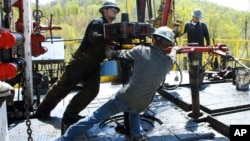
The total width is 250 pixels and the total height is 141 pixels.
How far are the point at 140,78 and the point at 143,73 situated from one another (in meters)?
0.06

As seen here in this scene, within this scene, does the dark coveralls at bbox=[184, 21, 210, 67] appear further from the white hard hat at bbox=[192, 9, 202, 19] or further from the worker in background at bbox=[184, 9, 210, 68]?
the white hard hat at bbox=[192, 9, 202, 19]

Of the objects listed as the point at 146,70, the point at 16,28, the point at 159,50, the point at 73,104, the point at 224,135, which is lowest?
the point at 224,135

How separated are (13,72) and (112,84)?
3828 mm

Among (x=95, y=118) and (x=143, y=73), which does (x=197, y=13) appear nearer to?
(x=143, y=73)

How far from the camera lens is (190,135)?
12.7ft

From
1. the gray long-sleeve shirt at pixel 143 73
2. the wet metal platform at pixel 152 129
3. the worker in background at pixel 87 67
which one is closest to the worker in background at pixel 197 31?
the wet metal platform at pixel 152 129

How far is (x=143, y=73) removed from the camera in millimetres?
3385

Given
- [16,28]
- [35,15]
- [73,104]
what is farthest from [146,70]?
[35,15]

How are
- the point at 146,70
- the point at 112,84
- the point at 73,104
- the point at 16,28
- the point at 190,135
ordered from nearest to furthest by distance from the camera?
1. the point at 146,70
2. the point at 190,135
3. the point at 73,104
4. the point at 16,28
5. the point at 112,84

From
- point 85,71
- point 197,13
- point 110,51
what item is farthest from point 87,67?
point 197,13

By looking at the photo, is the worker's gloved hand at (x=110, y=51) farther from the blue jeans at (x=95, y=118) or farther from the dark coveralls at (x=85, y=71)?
the blue jeans at (x=95, y=118)

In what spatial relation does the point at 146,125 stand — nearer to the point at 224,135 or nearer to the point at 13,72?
the point at 224,135

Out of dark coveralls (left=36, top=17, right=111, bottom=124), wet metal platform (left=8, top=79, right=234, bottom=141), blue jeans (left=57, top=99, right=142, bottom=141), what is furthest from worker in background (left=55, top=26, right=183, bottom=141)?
dark coveralls (left=36, top=17, right=111, bottom=124)

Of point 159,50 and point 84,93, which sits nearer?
point 159,50
